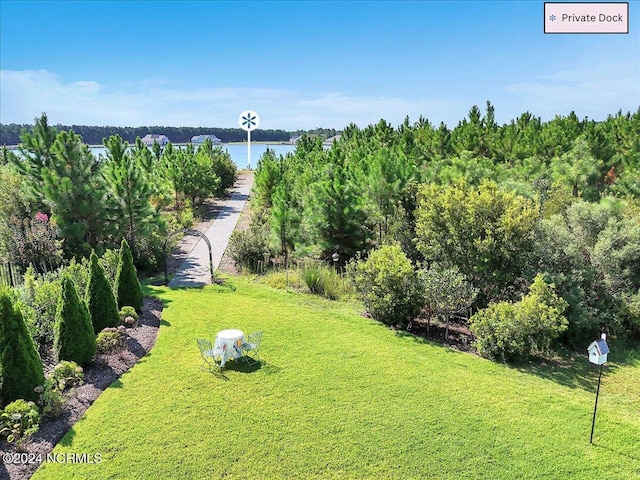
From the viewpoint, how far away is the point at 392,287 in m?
13.8

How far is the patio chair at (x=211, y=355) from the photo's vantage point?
33.1 ft

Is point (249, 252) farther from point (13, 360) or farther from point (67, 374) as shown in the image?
point (13, 360)

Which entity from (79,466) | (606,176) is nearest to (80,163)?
(79,466)

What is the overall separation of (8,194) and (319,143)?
26096 millimetres

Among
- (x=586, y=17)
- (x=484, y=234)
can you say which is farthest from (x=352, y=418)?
(x=586, y=17)

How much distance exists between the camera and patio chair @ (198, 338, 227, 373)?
10.1 meters

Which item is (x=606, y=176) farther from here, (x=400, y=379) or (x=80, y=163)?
(x=80, y=163)

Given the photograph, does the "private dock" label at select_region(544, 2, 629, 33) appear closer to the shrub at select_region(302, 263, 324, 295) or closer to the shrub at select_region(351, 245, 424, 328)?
the shrub at select_region(351, 245, 424, 328)

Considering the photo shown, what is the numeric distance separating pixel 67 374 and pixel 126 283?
4419 millimetres

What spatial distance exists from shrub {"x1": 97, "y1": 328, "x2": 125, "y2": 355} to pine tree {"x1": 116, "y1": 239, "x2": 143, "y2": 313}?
2.51m

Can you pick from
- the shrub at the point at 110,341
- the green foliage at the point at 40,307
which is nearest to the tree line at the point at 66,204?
the green foliage at the point at 40,307

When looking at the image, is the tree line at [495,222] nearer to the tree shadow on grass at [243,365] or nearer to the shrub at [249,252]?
the shrub at [249,252]

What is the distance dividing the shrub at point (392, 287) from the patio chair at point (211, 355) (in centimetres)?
558

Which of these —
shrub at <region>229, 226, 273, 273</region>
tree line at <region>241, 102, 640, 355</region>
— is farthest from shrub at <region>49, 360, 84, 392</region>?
shrub at <region>229, 226, 273, 273</region>
